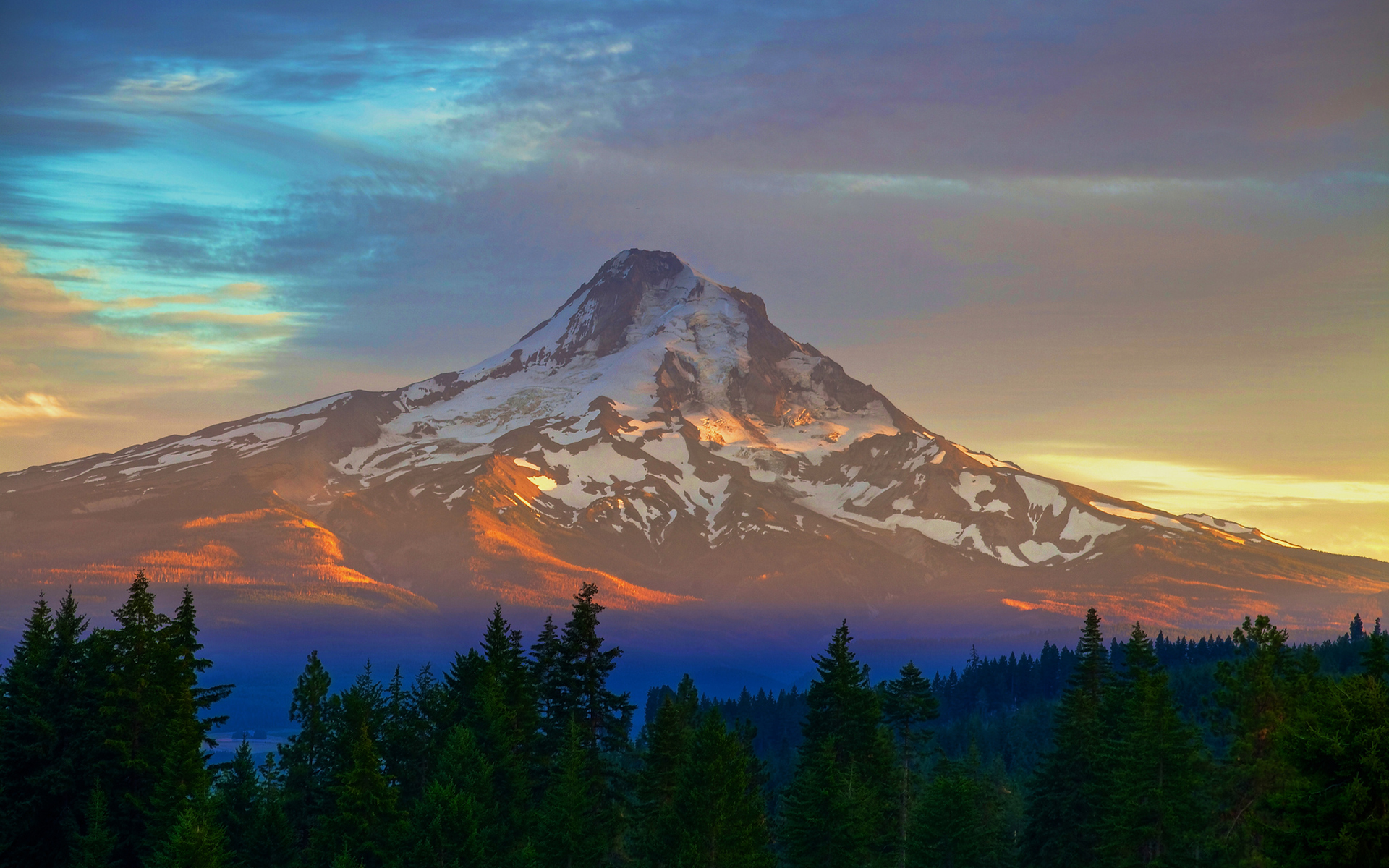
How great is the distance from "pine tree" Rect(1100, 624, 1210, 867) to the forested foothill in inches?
5.2

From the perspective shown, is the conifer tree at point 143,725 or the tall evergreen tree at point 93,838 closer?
the tall evergreen tree at point 93,838

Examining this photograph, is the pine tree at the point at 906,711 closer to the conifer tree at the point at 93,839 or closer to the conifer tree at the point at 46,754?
the conifer tree at the point at 93,839

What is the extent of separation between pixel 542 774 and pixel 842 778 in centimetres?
1463

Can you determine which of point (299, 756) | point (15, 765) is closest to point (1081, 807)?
point (299, 756)

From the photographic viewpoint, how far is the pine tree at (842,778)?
62.4 metres

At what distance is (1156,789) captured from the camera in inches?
2354

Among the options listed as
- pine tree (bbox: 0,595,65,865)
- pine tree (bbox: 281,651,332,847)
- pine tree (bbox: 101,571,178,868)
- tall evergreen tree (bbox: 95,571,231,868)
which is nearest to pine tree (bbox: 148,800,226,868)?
tall evergreen tree (bbox: 95,571,231,868)

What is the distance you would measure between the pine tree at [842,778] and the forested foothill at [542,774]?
125mm

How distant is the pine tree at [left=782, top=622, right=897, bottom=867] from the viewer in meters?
62.4

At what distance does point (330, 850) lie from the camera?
6153 centimetres

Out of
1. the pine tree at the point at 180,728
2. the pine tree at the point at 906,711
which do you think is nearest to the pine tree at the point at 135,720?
the pine tree at the point at 180,728

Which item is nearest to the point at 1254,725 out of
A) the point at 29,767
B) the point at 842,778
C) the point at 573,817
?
the point at 842,778

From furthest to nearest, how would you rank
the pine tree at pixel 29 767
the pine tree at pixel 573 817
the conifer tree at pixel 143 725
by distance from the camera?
1. the pine tree at pixel 573 817
2. the conifer tree at pixel 143 725
3. the pine tree at pixel 29 767

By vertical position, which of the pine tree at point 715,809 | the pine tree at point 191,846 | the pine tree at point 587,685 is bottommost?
the pine tree at point 191,846
